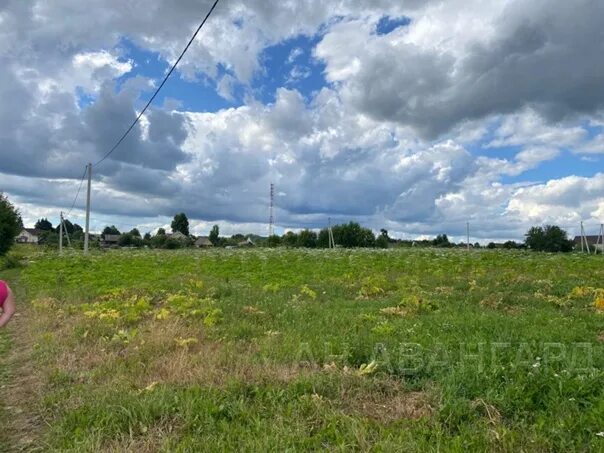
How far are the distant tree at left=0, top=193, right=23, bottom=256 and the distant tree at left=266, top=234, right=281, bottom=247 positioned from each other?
3718cm

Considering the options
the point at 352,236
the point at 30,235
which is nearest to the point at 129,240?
the point at 352,236

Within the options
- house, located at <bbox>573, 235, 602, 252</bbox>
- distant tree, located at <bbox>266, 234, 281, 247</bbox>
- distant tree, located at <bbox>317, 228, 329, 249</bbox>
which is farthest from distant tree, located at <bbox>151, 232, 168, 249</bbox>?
house, located at <bbox>573, 235, 602, 252</bbox>

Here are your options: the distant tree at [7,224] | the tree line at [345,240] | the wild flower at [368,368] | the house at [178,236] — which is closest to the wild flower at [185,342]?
the wild flower at [368,368]

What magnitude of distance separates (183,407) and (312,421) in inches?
50.6

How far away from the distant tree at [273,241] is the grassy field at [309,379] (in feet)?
225

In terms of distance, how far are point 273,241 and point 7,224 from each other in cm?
4001

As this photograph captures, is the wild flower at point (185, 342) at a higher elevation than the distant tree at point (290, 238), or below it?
below

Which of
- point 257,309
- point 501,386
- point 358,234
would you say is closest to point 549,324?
point 501,386

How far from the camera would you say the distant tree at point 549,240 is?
79688 millimetres

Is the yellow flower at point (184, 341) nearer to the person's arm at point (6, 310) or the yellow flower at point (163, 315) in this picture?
the yellow flower at point (163, 315)

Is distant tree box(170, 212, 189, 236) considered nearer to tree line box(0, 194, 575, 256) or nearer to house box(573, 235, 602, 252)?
tree line box(0, 194, 575, 256)

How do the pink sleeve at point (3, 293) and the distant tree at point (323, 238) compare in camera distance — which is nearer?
the pink sleeve at point (3, 293)

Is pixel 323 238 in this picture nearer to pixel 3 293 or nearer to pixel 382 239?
pixel 382 239

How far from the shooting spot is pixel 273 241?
81.1 meters
